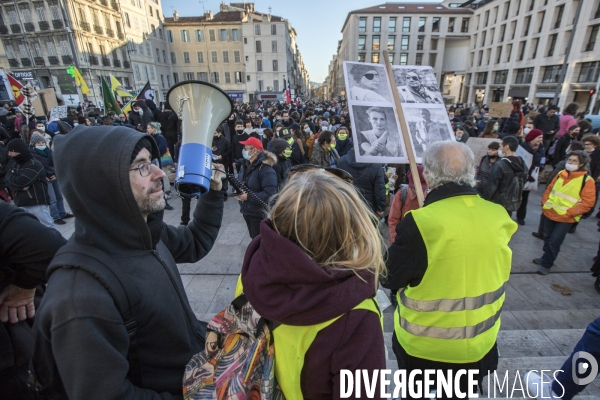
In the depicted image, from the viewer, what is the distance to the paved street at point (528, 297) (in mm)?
2686

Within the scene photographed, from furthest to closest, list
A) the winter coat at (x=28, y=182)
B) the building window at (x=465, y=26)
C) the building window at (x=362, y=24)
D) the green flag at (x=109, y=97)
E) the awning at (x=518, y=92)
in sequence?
the building window at (x=362, y=24)
the building window at (x=465, y=26)
the awning at (x=518, y=92)
the green flag at (x=109, y=97)
the winter coat at (x=28, y=182)

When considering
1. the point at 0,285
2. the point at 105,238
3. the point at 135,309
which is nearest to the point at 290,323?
the point at 135,309

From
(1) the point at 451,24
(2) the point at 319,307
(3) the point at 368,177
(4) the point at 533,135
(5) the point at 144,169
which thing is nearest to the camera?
(2) the point at 319,307

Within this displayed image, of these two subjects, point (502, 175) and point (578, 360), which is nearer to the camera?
point (578, 360)

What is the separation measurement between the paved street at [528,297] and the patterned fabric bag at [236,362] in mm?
1994

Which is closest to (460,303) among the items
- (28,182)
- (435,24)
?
(28,182)

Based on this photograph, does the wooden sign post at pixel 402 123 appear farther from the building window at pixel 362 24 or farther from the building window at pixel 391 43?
the building window at pixel 362 24

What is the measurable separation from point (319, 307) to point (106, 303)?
73 cm

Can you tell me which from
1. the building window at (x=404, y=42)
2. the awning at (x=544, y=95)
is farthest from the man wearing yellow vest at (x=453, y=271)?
the building window at (x=404, y=42)

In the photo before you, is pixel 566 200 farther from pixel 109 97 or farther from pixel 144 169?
pixel 109 97

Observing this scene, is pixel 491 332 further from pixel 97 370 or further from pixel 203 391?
pixel 97 370

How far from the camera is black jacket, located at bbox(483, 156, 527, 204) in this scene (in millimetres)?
4168

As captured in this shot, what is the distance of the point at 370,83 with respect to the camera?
2.64 meters

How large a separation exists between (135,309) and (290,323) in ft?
2.10
